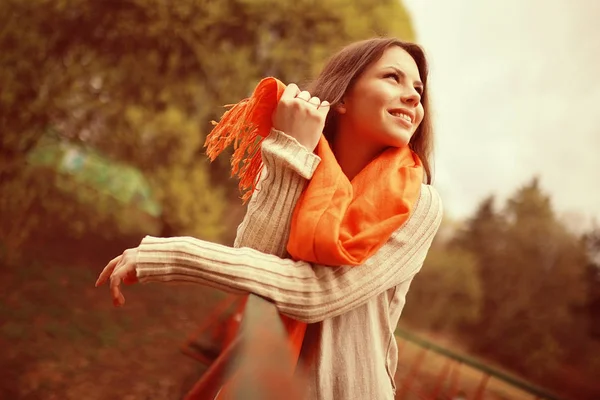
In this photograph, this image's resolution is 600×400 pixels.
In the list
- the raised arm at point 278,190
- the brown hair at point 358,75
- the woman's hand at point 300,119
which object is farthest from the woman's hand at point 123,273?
the brown hair at point 358,75

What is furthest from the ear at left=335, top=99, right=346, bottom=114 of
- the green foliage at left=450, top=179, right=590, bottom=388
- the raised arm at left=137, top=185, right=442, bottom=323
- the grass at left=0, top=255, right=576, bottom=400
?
the green foliage at left=450, top=179, right=590, bottom=388

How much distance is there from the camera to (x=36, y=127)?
2.18 metres

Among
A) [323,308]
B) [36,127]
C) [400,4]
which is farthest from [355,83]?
[400,4]

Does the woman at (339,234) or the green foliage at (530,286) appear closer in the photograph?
the woman at (339,234)

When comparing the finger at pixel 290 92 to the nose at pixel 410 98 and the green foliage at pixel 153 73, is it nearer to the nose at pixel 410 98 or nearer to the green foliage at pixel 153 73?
the nose at pixel 410 98

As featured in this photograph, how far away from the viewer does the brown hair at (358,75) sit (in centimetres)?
70

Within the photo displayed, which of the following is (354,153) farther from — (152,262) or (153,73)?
(153,73)

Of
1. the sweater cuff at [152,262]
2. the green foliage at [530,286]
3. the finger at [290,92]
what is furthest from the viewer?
the green foliage at [530,286]

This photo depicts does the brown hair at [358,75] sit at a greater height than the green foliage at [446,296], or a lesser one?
greater

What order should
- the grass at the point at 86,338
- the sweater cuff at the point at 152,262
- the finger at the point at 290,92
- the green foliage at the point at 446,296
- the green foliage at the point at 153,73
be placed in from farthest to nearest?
the green foliage at the point at 446,296, the green foliage at the point at 153,73, the grass at the point at 86,338, the finger at the point at 290,92, the sweater cuff at the point at 152,262

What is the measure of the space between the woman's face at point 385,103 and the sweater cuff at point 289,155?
13 cm

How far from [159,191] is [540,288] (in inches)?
125

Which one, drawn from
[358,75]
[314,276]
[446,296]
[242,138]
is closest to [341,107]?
[358,75]

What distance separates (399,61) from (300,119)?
0.74 feet
